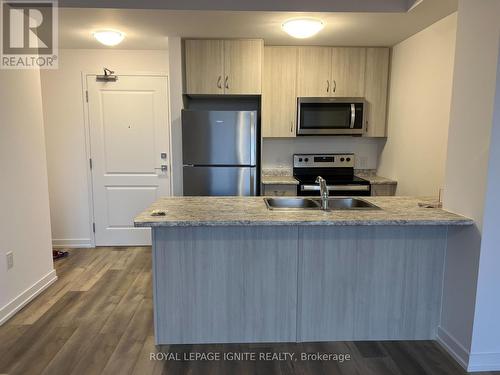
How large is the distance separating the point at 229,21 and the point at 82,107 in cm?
219

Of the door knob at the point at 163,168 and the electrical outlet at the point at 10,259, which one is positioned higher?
the door knob at the point at 163,168

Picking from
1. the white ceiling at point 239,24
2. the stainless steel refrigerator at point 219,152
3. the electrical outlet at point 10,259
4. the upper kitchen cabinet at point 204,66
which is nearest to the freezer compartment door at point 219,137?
the stainless steel refrigerator at point 219,152

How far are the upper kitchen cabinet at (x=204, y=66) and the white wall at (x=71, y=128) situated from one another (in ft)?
2.40

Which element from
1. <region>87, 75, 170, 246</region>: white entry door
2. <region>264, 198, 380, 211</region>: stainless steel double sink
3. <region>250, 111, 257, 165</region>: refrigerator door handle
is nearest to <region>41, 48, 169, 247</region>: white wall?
<region>87, 75, 170, 246</region>: white entry door

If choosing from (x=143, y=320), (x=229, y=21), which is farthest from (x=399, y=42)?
(x=143, y=320)

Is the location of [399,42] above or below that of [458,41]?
above

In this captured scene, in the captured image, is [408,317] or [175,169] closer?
[408,317]

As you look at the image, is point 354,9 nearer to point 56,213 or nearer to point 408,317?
point 408,317

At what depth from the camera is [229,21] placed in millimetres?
3066

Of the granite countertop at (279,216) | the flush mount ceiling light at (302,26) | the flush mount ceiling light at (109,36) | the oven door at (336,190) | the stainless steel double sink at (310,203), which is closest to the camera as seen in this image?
the granite countertop at (279,216)

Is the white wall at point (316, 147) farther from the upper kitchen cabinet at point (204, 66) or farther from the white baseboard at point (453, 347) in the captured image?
the white baseboard at point (453, 347)

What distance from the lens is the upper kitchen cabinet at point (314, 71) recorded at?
12.8 ft

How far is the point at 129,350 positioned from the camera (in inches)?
90.6

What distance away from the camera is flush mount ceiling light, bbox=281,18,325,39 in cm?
296
